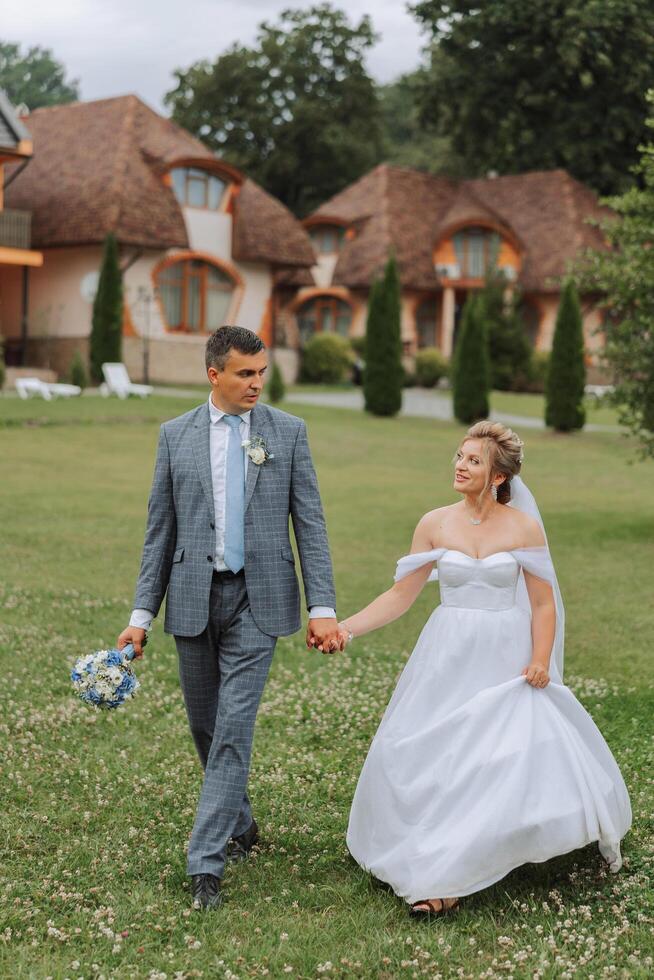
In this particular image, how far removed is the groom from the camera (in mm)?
4805

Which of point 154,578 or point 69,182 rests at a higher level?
point 69,182

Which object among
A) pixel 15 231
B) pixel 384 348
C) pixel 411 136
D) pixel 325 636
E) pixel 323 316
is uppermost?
pixel 411 136

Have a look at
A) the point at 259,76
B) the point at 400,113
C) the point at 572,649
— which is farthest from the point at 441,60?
the point at 572,649

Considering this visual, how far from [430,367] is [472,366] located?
412 inches

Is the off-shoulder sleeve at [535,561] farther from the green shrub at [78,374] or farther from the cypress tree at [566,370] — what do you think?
the green shrub at [78,374]

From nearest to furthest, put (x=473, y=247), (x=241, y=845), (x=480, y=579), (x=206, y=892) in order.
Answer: (x=206, y=892) → (x=480, y=579) → (x=241, y=845) → (x=473, y=247)

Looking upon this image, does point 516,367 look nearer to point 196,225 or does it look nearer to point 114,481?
point 196,225

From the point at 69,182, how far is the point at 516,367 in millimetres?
15016

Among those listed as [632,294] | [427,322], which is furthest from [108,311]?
[632,294]

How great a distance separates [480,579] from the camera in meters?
4.86

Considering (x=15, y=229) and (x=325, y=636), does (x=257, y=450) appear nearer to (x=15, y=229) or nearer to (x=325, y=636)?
(x=325, y=636)

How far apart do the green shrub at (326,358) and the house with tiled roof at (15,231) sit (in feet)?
30.4

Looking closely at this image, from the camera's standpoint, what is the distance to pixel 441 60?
4475 cm

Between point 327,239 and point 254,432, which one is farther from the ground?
point 327,239
